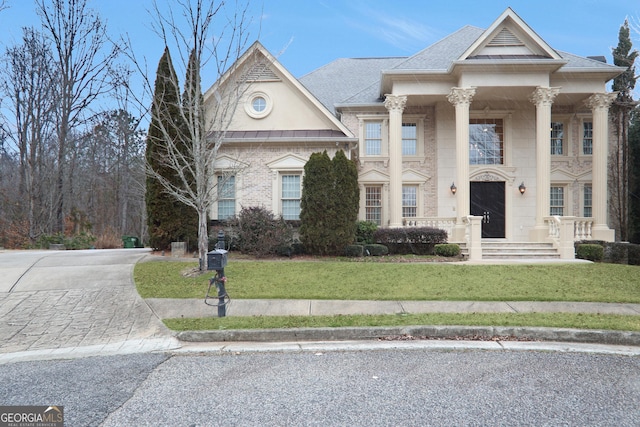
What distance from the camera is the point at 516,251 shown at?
48.0 ft

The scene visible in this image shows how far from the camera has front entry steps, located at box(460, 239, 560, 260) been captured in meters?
14.4

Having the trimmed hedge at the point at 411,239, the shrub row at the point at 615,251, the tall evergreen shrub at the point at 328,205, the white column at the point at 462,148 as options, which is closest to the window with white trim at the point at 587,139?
the shrub row at the point at 615,251

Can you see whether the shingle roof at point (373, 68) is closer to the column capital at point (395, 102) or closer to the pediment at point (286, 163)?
the column capital at point (395, 102)

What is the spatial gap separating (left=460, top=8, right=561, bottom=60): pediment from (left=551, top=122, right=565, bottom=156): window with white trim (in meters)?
4.10

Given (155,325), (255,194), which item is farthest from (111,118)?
(155,325)

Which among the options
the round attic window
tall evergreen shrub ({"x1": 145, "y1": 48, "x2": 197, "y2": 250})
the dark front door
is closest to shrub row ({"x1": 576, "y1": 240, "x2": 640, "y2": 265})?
the dark front door

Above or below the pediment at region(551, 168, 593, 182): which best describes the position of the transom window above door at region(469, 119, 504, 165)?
above

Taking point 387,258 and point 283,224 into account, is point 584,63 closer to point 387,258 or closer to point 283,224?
point 387,258

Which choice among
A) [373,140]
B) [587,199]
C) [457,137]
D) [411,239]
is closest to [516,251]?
[411,239]

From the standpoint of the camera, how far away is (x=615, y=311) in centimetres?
749

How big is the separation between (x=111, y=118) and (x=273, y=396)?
31.1 metres

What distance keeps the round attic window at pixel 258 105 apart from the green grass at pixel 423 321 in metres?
11.7

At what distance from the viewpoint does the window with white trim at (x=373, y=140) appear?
18.2 meters

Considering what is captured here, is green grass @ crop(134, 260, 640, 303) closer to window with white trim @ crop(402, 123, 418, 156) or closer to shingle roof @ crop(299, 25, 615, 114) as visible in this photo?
window with white trim @ crop(402, 123, 418, 156)
